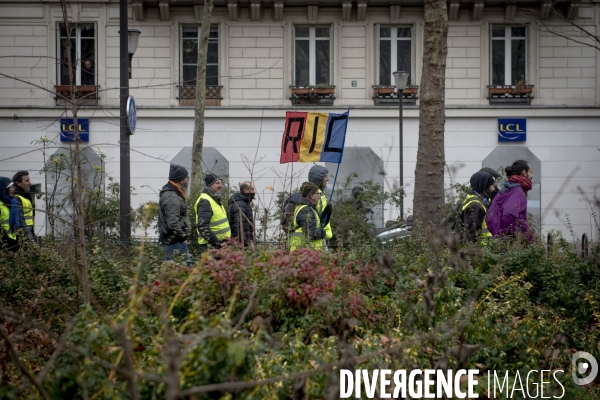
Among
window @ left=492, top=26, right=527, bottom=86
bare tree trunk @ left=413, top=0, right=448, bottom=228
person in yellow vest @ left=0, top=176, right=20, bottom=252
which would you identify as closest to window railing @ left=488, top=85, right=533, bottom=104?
window @ left=492, top=26, right=527, bottom=86

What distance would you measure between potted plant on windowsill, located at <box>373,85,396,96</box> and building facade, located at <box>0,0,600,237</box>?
0.03 meters

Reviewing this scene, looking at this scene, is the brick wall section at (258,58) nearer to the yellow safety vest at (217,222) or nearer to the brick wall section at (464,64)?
the brick wall section at (464,64)

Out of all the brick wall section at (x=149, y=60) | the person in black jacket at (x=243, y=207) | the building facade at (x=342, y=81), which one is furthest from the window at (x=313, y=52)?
the person in black jacket at (x=243, y=207)

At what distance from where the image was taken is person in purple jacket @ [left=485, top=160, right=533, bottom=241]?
8984mm

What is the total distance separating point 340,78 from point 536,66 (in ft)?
18.4

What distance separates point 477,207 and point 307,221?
84.8 inches

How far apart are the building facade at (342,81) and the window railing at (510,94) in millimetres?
31

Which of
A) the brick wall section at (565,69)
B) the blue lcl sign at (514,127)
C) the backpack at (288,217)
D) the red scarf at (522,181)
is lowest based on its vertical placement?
the backpack at (288,217)

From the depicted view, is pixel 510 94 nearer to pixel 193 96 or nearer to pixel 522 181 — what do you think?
pixel 193 96

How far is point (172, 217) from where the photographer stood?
9539mm

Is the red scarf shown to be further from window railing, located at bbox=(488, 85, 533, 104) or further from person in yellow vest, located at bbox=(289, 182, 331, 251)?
window railing, located at bbox=(488, 85, 533, 104)

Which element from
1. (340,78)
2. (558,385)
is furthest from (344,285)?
(340,78)

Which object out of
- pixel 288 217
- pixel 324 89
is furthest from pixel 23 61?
pixel 288 217

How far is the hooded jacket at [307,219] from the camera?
28.2 ft
